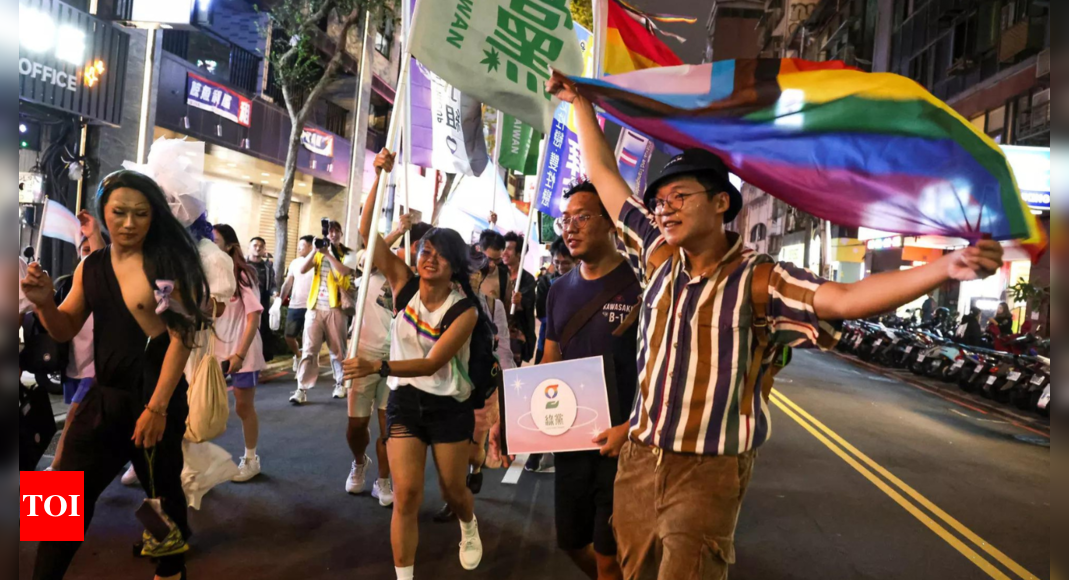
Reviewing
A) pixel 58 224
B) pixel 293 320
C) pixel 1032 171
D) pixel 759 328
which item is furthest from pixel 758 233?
pixel 759 328

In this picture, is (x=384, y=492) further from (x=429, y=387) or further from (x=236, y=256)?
(x=236, y=256)

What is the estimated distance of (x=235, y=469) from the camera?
4410 mm

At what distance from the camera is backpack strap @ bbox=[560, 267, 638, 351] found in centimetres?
362

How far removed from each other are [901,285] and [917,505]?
17.7 ft

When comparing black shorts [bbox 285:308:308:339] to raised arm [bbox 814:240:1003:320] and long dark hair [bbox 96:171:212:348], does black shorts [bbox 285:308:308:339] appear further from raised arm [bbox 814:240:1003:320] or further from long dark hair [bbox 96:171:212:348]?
raised arm [bbox 814:240:1003:320]

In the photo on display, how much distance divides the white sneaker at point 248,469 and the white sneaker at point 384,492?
1.11 meters

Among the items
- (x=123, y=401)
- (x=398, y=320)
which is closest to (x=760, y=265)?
(x=398, y=320)

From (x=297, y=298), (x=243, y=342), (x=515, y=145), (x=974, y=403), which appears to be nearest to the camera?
(x=243, y=342)

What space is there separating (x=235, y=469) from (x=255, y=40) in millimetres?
16186

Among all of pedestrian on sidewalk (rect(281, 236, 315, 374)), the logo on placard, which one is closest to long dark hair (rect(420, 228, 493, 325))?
the logo on placard

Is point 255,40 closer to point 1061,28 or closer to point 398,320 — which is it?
point 398,320

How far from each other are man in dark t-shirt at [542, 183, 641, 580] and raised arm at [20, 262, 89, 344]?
2239 millimetres

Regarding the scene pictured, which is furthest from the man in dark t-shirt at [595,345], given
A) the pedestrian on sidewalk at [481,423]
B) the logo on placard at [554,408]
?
the pedestrian on sidewalk at [481,423]

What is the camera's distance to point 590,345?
3623 mm
